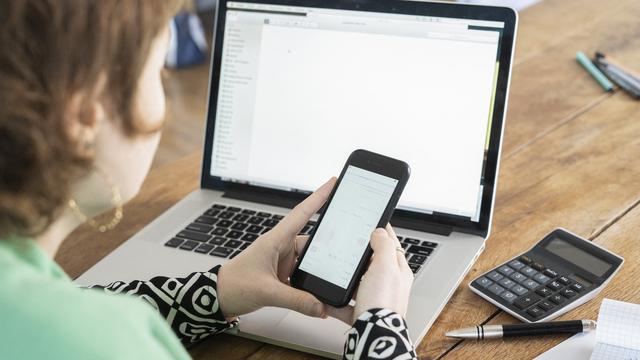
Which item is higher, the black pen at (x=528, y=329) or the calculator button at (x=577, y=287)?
the calculator button at (x=577, y=287)

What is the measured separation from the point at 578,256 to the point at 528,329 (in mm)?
154

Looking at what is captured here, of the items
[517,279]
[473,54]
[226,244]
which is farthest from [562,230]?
[226,244]

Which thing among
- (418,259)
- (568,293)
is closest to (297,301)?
(418,259)

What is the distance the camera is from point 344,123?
3.37 feet

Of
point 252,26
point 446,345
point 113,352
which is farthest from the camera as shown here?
point 252,26

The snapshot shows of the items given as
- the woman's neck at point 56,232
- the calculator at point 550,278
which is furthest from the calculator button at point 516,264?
the woman's neck at point 56,232

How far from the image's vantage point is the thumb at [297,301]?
0.78m

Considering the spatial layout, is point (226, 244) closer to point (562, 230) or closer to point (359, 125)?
point (359, 125)

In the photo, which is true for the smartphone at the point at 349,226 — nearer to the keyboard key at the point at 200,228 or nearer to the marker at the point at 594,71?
the keyboard key at the point at 200,228

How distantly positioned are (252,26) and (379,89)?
0.21 m

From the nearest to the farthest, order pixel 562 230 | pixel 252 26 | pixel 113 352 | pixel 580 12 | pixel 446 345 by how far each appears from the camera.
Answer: pixel 113 352
pixel 446 345
pixel 562 230
pixel 252 26
pixel 580 12

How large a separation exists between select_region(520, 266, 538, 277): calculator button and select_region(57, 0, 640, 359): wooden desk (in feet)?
0.18

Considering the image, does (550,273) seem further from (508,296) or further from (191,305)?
(191,305)

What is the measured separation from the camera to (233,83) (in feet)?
3.54
